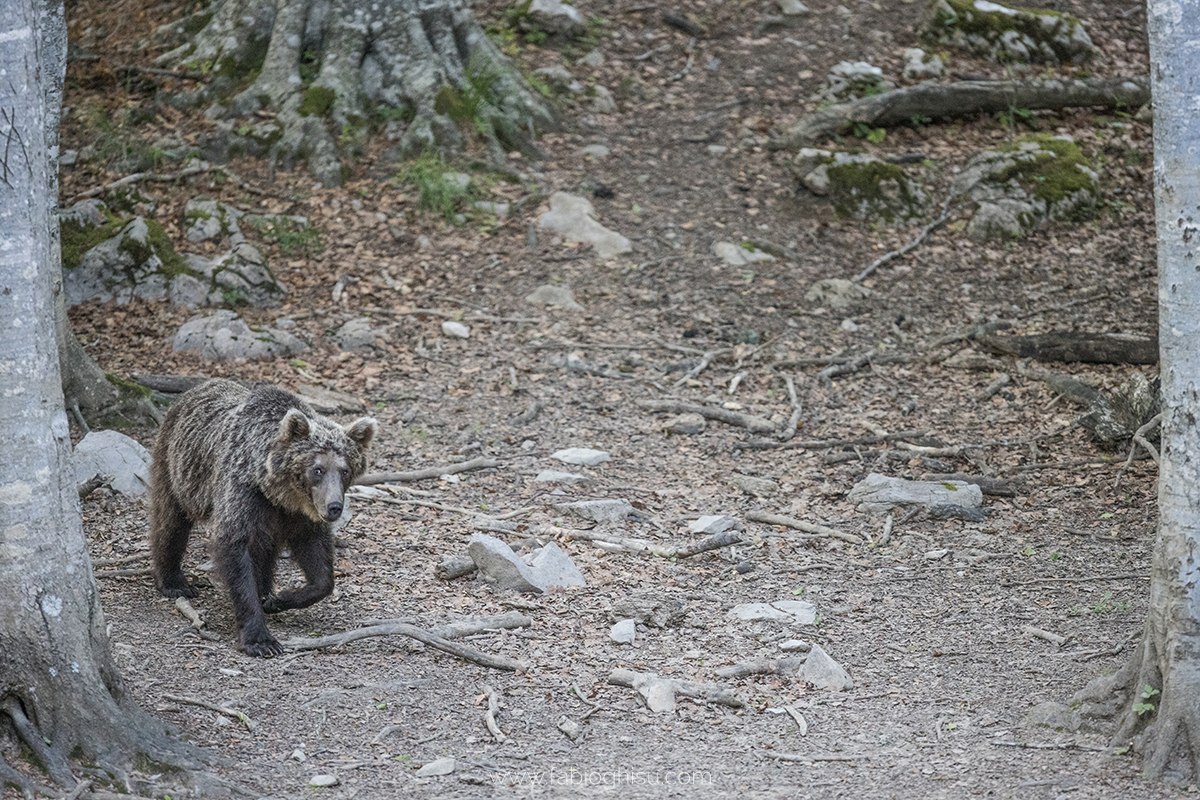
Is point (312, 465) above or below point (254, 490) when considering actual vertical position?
above

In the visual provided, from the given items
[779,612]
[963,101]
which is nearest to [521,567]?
[779,612]

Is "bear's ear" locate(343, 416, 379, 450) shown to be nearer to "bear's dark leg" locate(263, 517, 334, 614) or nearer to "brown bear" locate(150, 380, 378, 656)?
"brown bear" locate(150, 380, 378, 656)

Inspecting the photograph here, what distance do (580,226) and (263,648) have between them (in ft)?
23.6

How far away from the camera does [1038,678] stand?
501 cm

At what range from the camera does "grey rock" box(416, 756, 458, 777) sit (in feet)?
14.0

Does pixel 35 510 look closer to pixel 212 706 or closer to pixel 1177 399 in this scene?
pixel 212 706

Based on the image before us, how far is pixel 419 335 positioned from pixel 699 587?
15.3 ft

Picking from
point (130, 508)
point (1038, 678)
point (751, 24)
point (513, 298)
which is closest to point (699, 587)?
point (1038, 678)

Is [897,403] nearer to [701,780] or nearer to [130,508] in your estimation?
[701,780]

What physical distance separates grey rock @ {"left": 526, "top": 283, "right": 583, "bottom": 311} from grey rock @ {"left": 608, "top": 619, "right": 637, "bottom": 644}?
206 inches

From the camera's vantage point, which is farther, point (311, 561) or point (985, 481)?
point (985, 481)

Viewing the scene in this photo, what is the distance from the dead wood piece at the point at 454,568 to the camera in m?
6.26

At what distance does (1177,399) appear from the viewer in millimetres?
4152

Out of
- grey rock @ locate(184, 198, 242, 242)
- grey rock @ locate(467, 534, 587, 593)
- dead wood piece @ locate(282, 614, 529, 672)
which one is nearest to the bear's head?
dead wood piece @ locate(282, 614, 529, 672)
